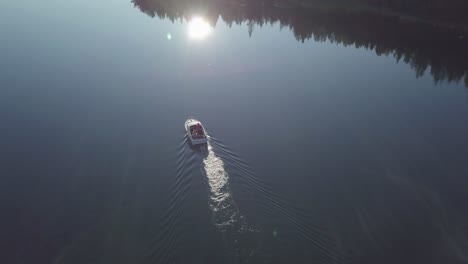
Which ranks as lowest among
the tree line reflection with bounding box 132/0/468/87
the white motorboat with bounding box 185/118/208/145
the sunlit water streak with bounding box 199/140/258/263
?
the sunlit water streak with bounding box 199/140/258/263

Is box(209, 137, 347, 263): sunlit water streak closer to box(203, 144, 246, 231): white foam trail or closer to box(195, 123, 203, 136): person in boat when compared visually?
box(203, 144, 246, 231): white foam trail

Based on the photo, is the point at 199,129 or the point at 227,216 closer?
the point at 227,216

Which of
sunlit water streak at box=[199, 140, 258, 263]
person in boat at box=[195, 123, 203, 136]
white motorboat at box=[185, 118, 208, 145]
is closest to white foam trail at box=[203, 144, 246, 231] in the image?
sunlit water streak at box=[199, 140, 258, 263]

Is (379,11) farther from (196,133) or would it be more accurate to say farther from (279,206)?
(279,206)

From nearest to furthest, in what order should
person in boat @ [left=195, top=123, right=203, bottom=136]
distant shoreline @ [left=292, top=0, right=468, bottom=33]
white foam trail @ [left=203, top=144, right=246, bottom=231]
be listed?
white foam trail @ [left=203, top=144, right=246, bottom=231] < person in boat @ [left=195, top=123, right=203, bottom=136] < distant shoreline @ [left=292, top=0, right=468, bottom=33]

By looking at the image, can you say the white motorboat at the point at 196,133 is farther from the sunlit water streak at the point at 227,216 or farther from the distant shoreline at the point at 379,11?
the distant shoreline at the point at 379,11

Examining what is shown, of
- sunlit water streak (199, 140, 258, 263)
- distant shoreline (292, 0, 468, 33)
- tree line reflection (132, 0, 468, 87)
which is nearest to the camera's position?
sunlit water streak (199, 140, 258, 263)

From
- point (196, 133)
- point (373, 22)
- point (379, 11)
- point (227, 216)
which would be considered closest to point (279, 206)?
point (227, 216)
